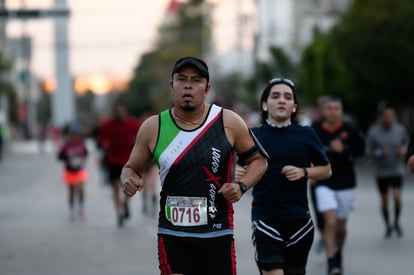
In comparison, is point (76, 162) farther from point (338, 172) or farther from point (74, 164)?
point (338, 172)

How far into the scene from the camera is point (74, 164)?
19.9 meters

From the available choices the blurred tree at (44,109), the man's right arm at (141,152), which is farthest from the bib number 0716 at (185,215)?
the blurred tree at (44,109)

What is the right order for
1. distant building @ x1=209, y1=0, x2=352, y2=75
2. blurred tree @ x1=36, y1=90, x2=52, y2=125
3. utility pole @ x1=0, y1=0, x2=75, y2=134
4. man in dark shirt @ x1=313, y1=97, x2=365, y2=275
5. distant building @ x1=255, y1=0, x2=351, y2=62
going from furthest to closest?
blurred tree @ x1=36, y1=90, x2=52, y2=125, utility pole @ x1=0, y1=0, x2=75, y2=134, distant building @ x1=209, y1=0, x2=352, y2=75, distant building @ x1=255, y1=0, x2=351, y2=62, man in dark shirt @ x1=313, y1=97, x2=365, y2=275

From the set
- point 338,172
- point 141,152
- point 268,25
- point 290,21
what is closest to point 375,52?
point 338,172

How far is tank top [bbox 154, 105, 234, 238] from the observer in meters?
6.65

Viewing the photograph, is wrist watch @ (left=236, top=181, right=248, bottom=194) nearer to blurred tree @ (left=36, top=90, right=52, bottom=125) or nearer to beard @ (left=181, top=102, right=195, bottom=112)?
beard @ (left=181, top=102, right=195, bottom=112)

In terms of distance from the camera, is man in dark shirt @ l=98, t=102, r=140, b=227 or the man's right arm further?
man in dark shirt @ l=98, t=102, r=140, b=227

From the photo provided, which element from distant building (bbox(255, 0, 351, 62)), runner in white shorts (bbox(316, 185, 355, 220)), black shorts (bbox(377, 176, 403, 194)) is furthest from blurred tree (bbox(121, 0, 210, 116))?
runner in white shorts (bbox(316, 185, 355, 220))

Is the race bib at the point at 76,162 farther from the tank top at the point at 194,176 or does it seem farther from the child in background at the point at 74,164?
the tank top at the point at 194,176

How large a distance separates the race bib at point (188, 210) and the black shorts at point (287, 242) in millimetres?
1901

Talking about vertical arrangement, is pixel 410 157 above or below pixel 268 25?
below

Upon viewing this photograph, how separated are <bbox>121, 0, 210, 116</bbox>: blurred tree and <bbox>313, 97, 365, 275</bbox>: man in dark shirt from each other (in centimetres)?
9101

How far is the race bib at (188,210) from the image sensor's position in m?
6.65

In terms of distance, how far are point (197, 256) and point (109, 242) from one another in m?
9.18
